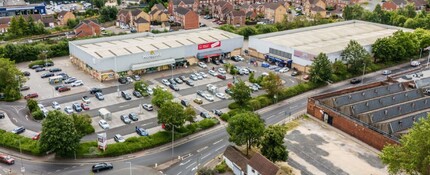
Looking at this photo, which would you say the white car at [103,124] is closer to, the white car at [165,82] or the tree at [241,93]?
the white car at [165,82]

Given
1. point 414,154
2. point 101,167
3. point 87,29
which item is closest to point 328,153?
point 414,154

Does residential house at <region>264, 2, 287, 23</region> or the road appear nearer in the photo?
the road

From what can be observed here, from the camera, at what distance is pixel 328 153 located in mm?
41875

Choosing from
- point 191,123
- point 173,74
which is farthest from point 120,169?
point 173,74

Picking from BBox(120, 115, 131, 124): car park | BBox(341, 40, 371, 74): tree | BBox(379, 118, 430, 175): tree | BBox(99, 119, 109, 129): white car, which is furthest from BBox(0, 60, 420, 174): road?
BBox(341, 40, 371, 74): tree

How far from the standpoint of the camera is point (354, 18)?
100375 millimetres

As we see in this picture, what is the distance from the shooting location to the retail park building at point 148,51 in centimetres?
6159

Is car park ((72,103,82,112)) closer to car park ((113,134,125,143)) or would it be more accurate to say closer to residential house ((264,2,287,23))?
car park ((113,134,125,143))

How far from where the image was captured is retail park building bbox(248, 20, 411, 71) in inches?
2645

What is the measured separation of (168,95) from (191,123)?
4461mm

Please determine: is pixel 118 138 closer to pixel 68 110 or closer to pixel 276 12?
pixel 68 110

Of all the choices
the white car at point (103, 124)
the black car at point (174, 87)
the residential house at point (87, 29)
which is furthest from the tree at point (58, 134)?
the residential house at point (87, 29)

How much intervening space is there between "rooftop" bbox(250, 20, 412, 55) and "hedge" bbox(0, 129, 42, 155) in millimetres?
42335

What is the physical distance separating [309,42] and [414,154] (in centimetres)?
4339
